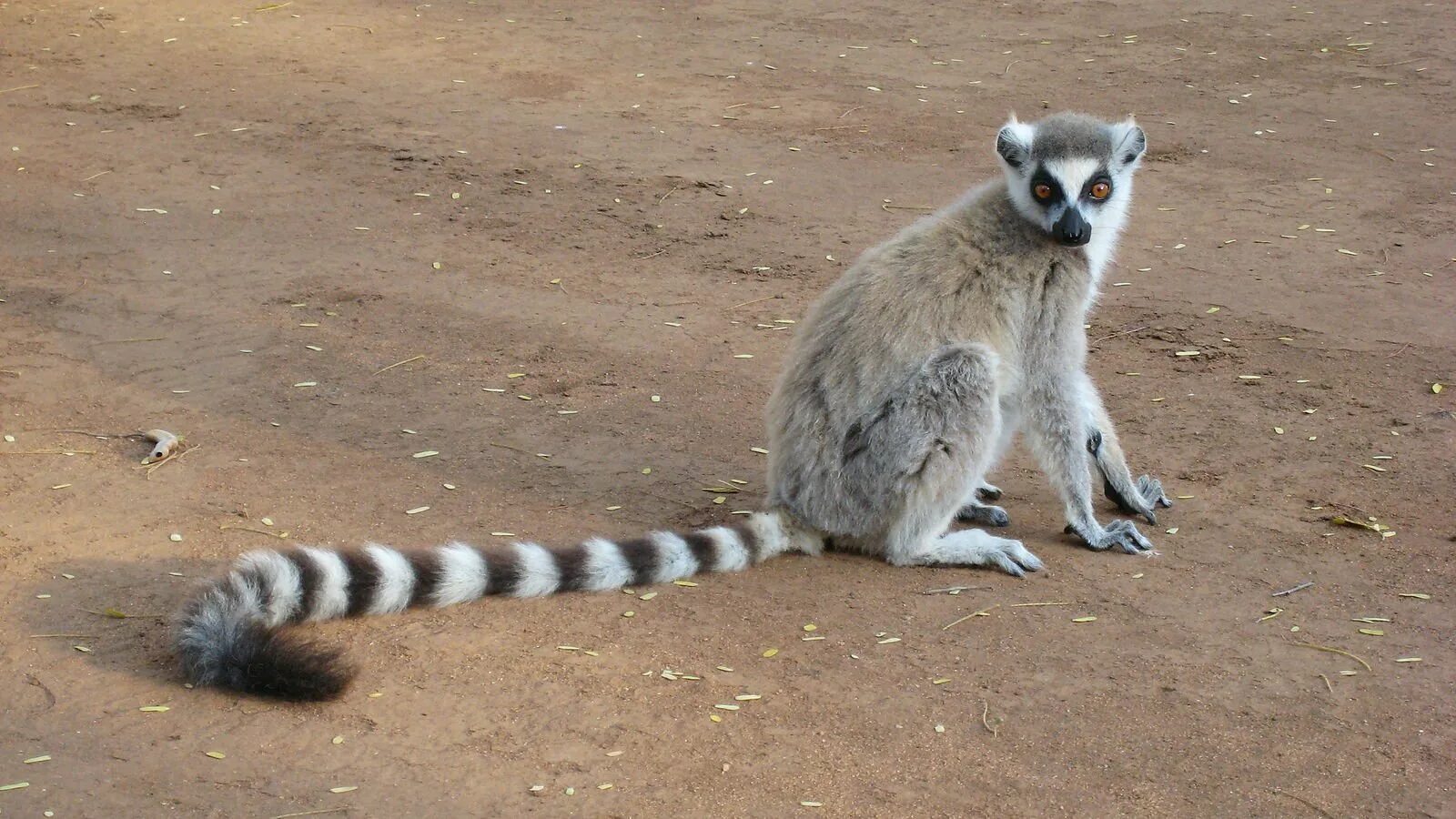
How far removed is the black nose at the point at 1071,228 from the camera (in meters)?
5.82

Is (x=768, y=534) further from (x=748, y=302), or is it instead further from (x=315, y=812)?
(x=748, y=302)

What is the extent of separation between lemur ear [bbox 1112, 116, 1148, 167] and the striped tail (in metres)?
2.26

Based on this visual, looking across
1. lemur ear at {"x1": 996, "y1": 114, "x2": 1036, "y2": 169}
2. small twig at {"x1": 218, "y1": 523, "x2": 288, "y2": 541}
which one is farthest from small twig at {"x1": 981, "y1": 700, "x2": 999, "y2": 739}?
small twig at {"x1": 218, "y1": 523, "x2": 288, "y2": 541}

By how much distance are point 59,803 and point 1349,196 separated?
9717mm

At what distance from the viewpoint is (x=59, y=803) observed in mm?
4133

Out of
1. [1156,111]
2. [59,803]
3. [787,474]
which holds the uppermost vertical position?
[1156,111]

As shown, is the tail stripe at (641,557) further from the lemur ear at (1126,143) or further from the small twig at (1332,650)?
the lemur ear at (1126,143)

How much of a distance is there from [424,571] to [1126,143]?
142 inches

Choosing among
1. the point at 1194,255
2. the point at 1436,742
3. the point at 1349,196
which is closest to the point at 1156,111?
the point at 1349,196

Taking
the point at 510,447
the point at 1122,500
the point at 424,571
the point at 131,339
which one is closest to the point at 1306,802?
the point at 1122,500

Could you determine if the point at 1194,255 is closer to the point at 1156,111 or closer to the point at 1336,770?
the point at 1156,111

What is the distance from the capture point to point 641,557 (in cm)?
539

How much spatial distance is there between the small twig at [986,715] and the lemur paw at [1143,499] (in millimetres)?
1846

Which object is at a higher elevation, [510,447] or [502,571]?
[502,571]
